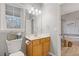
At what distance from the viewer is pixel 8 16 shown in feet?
5.26

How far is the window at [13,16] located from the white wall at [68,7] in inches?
27.4

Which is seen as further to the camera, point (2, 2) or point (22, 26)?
point (22, 26)

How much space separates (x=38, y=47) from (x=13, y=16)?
65 cm

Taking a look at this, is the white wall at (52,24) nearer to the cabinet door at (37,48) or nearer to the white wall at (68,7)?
the white wall at (68,7)

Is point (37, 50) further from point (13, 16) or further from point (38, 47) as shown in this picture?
point (13, 16)

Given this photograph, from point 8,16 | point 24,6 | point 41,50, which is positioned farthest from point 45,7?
point 41,50

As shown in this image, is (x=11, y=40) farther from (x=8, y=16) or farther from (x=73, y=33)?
(x=73, y=33)

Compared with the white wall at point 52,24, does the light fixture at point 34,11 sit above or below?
above

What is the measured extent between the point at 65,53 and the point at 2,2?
1.24m

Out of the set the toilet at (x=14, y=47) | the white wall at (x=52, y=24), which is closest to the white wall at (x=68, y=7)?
the white wall at (x=52, y=24)

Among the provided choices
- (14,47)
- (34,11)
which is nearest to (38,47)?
(14,47)

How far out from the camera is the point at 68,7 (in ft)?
5.38

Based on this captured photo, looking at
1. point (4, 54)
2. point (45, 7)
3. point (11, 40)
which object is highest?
point (45, 7)

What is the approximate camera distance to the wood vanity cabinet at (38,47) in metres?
1.65
